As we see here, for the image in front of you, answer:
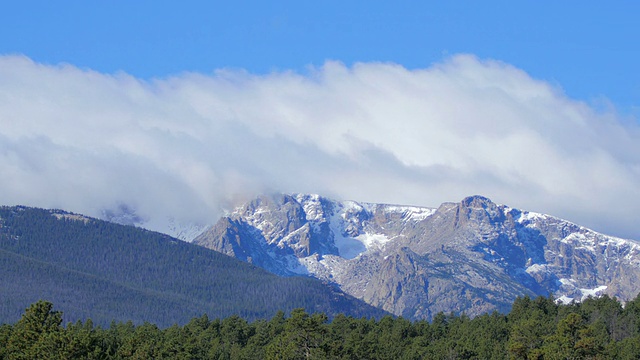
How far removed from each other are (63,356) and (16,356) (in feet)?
34.1

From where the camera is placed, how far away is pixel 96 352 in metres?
198

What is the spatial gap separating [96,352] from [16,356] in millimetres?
11804

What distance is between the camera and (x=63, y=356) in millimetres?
190375

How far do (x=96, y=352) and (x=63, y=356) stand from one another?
8.82 m

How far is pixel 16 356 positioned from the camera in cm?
19662
